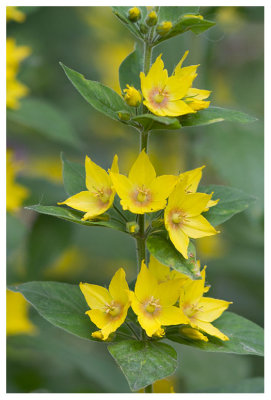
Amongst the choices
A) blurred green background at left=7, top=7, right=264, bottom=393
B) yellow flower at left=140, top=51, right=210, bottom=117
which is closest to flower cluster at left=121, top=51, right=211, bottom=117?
yellow flower at left=140, top=51, right=210, bottom=117

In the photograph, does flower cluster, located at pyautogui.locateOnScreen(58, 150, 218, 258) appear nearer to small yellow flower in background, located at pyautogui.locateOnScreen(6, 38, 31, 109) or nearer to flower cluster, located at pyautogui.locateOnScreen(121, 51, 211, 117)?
flower cluster, located at pyautogui.locateOnScreen(121, 51, 211, 117)

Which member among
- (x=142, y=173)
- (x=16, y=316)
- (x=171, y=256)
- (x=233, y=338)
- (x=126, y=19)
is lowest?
(x=16, y=316)

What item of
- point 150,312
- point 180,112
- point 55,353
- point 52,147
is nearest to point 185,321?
point 150,312

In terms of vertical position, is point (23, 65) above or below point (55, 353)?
above

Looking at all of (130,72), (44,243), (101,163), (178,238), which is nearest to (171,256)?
(178,238)

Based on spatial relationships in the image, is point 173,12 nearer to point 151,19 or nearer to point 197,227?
point 151,19

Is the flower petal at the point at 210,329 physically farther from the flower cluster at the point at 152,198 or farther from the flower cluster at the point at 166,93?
the flower cluster at the point at 166,93

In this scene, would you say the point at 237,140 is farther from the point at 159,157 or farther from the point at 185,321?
the point at 185,321
